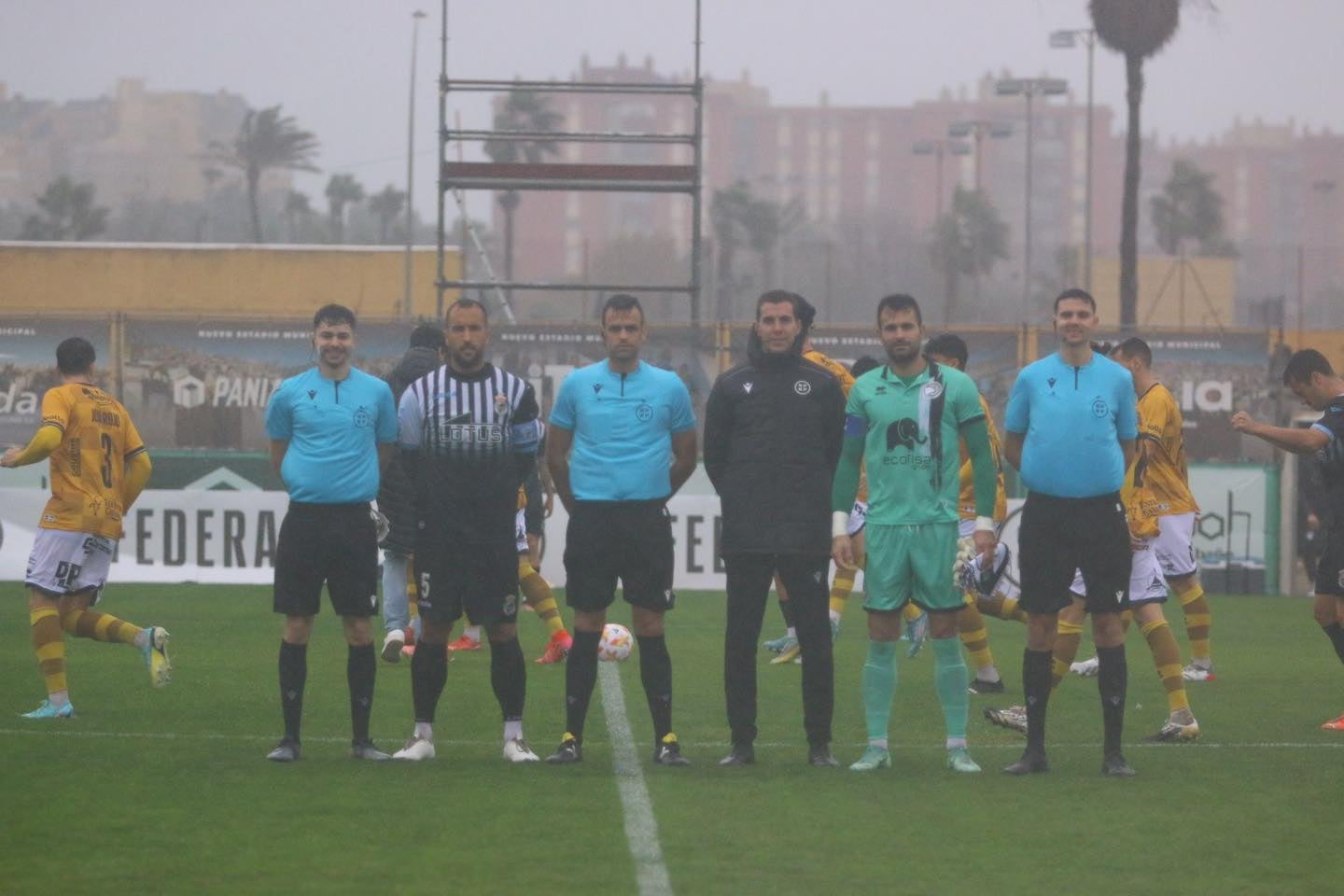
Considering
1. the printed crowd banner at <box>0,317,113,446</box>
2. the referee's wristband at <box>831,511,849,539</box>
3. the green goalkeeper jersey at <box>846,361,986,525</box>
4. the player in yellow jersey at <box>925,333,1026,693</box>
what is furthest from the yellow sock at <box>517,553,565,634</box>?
the printed crowd banner at <box>0,317,113,446</box>

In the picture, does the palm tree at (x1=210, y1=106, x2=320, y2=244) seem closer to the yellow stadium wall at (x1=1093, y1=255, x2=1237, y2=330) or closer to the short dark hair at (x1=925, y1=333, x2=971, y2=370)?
the yellow stadium wall at (x1=1093, y1=255, x2=1237, y2=330)

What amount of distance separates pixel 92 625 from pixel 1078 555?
5217 millimetres

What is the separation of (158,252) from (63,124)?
151 meters

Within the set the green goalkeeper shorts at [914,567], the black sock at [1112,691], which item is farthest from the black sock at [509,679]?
the black sock at [1112,691]

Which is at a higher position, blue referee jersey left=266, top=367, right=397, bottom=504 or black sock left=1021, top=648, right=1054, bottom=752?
blue referee jersey left=266, top=367, right=397, bottom=504

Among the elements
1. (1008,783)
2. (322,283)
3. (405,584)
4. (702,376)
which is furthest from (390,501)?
(322,283)

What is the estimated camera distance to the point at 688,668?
14148 mm

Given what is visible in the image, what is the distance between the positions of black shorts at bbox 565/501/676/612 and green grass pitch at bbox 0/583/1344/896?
0.79m

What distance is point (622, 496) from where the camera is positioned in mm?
9328

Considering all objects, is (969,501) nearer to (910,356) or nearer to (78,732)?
(910,356)

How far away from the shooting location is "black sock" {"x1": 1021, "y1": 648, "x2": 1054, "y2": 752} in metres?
9.31

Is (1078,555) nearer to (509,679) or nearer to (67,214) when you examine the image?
(509,679)

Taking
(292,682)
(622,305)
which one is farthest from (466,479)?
(292,682)

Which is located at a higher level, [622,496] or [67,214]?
[67,214]
